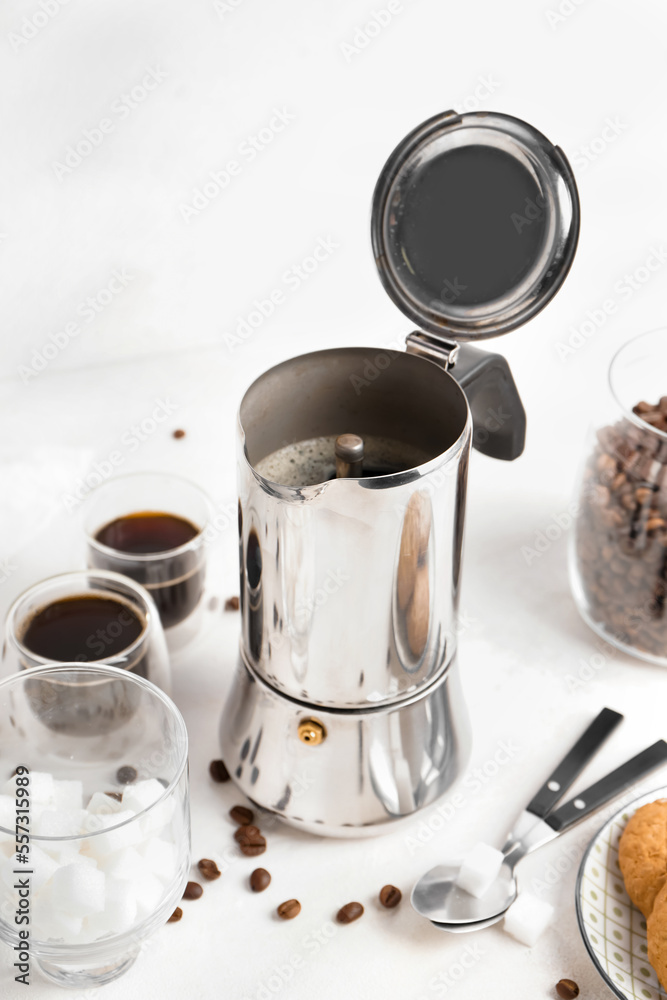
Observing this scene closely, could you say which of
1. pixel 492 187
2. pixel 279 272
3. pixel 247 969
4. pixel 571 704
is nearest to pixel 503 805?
pixel 571 704

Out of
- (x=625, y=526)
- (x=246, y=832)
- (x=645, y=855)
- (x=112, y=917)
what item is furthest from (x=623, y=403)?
(x=112, y=917)

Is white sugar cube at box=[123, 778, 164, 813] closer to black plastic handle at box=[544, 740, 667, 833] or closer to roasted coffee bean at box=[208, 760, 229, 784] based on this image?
roasted coffee bean at box=[208, 760, 229, 784]

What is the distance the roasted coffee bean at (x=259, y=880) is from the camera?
0.77 m

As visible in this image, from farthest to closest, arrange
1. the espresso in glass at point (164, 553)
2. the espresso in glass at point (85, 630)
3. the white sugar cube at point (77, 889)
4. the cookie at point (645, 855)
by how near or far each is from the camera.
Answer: the espresso in glass at point (164, 553) → the espresso in glass at point (85, 630) → the cookie at point (645, 855) → the white sugar cube at point (77, 889)

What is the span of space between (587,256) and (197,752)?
3.04ft

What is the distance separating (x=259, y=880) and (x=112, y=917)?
6.2 inches

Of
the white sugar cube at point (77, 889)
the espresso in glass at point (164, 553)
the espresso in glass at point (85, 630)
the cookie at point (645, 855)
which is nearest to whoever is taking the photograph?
the white sugar cube at point (77, 889)

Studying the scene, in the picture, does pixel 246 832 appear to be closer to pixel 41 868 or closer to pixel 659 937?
pixel 41 868

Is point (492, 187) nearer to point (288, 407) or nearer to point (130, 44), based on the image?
point (288, 407)

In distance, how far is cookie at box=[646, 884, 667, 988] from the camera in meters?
0.67

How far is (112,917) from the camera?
64 cm

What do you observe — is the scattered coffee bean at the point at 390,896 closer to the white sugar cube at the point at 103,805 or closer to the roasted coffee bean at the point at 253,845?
the roasted coffee bean at the point at 253,845

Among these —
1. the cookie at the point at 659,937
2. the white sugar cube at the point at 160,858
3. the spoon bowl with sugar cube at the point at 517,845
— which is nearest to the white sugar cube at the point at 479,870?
the spoon bowl with sugar cube at the point at 517,845

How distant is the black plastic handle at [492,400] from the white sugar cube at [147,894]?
410 millimetres
